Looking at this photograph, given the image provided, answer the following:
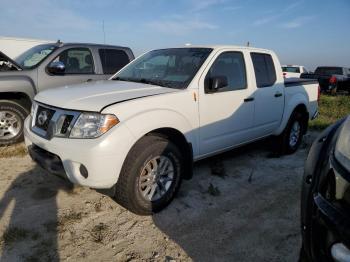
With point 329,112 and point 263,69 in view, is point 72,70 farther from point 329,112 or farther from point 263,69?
point 329,112

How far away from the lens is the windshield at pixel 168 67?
3.87m

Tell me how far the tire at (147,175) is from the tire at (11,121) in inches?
126

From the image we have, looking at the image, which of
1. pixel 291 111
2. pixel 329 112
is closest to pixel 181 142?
pixel 291 111

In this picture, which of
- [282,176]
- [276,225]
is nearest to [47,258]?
[276,225]

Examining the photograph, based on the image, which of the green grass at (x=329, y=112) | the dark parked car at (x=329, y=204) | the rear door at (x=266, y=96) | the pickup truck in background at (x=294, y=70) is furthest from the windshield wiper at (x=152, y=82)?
the pickup truck in background at (x=294, y=70)

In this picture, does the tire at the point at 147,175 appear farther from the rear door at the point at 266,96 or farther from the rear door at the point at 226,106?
the rear door at the point at 266,96

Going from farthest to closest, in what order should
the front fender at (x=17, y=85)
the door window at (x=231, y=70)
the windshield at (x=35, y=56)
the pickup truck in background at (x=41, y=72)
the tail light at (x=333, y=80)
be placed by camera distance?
the tail light at (x=333, y=80), the windshield at (x=35, y=56), the pickup truck in background at (x=41, y=72), the front fender at (x=17, y=85), the door window at (x=231, y=70)

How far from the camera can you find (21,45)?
11.6 meters

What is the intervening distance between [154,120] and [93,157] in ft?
2.30

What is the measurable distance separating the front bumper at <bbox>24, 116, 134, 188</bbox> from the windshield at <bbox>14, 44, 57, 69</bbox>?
3.37m

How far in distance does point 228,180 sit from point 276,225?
1.18 metres

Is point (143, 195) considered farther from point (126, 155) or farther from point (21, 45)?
point (21, 45)

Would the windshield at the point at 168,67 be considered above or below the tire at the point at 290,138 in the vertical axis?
above

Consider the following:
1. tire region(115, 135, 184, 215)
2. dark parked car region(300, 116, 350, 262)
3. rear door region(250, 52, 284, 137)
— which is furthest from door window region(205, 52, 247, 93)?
dark parked car region(300, 116, 350, 262)
